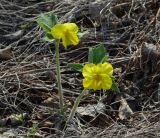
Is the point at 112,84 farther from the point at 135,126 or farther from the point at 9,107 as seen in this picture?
the point at 9,107

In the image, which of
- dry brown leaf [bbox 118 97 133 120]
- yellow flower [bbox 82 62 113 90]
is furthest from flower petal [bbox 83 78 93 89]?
dry brown leaf [bbox 118 97 133 120]

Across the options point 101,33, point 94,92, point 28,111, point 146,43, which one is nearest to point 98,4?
point 101,33

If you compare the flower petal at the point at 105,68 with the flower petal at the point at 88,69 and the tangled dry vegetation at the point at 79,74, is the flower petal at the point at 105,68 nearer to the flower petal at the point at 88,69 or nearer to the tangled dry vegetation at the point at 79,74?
the flower petal at the point at 88,69

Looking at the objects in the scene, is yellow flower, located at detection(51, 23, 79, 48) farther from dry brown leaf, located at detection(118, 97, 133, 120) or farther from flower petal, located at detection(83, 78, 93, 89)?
dry brown leaf, located at detection(118, 97, 133, 120)

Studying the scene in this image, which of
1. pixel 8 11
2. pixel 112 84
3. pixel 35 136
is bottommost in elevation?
pixel 35 136

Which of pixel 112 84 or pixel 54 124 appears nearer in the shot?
pixel 112 84

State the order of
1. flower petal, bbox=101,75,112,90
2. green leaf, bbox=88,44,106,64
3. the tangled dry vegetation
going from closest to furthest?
flower petal, bbox=101,75,112,90 → green leaf, bbox=88,44,106,64 → the tangled dry vegetation
